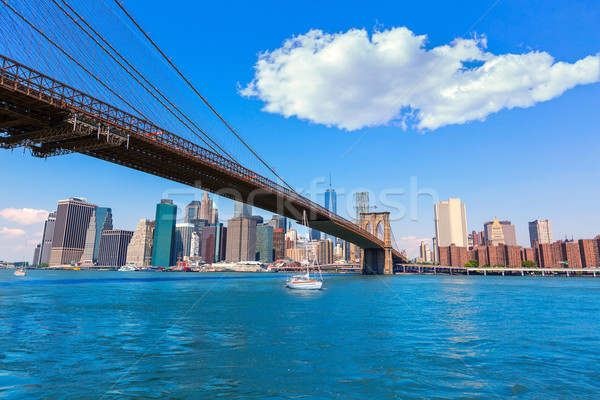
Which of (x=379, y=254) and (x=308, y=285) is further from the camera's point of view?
(x=379, y=254)

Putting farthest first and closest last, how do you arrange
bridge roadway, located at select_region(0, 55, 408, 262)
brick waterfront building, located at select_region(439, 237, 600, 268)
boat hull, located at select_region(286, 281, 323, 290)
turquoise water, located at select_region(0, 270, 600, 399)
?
brick waterfront building, located at select_region(439, 237, 600, 268) < boat hull, located at select_region(286, 281, 323, 290) < bridge roadway, located at select_region(0, 55, 408, 262) < turquoise water, located at select_region(0, 270, 600, 399)

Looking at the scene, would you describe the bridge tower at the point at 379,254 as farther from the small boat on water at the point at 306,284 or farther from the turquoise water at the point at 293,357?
the turquoise water at the point at 293,357

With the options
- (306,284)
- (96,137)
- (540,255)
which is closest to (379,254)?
(306,284)

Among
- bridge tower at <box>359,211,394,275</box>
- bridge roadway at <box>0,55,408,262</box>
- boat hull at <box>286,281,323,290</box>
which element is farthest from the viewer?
bridge tower at <box>359,211,394,275</box>

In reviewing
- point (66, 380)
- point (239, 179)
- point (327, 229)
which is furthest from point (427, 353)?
point (327, 229)

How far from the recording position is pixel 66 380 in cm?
955

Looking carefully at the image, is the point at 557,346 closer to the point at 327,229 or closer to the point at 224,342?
the point at 224,342

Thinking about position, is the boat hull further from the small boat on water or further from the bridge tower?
the bridge tower

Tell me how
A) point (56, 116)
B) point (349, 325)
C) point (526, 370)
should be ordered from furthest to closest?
point (56, 116) < point (349, 325) < point (526, 370)

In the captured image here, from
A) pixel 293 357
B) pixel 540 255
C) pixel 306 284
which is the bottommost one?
pixel 293 357

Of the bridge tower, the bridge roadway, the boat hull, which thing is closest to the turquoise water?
the bridge roadway

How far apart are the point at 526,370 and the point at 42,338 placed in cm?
1809

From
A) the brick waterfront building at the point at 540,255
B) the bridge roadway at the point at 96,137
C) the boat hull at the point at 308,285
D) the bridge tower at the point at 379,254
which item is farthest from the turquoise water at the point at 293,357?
the brick waterfront building at the point at 540,255

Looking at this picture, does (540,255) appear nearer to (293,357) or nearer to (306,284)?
(306,284)
